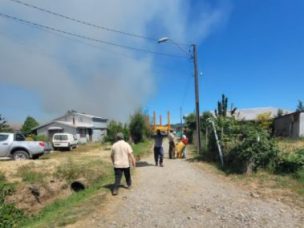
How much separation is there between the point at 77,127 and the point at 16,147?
40700 millimetres

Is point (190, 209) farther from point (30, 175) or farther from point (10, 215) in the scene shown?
point (30, 175)

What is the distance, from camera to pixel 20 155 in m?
19.1

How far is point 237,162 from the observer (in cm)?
1323

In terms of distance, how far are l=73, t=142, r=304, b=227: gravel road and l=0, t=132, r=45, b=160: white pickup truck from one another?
10.3 meters

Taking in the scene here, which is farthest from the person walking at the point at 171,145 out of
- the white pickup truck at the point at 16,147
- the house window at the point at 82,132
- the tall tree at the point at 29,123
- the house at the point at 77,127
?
the tall tree at the point at 29,123

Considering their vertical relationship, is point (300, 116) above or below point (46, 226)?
above

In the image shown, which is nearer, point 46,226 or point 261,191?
point 46,226

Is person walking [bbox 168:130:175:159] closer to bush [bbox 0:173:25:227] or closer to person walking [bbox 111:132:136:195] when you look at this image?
bush [bbox 0:173:25:227]

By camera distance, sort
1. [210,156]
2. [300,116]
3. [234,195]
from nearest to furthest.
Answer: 1. [234,195]
2. [210,156]
3. [300,116]

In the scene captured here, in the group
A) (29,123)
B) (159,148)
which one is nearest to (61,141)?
(159,148)

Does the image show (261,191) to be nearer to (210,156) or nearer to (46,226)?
(46,226)

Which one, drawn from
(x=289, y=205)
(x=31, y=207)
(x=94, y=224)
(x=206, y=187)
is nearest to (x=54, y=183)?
(x=31, y=207)

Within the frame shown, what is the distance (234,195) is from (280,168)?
362 cm

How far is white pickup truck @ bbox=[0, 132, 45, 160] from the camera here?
18688 millimetres
